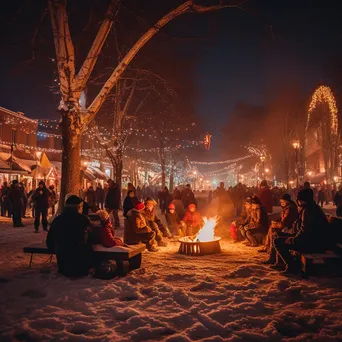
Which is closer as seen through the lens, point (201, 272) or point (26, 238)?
point (201, 272)

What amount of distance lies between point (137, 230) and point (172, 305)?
428 centimetres

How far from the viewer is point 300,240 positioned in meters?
6.50

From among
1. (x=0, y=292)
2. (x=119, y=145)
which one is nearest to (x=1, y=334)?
(x=0, y=292)

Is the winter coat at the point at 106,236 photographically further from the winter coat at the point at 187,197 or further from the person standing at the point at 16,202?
the winter coat at the point at 187,197

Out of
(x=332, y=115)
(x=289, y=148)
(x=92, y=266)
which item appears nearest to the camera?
(x=92, y=266)

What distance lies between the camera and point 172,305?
496cm

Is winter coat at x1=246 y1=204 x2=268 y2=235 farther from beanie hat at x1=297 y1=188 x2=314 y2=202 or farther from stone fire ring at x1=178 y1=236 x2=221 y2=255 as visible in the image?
beanie hat at x1=297 y1=188 x2=314 y2=202

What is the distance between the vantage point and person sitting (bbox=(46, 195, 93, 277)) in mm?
6027

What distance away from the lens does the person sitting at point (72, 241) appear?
6027 millimetres

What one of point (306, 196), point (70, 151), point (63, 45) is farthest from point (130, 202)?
point (306, 196)

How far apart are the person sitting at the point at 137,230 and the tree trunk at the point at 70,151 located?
2.27m

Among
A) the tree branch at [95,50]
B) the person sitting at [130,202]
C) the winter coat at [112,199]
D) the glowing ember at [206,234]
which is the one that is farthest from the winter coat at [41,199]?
the glowing ember at [206,234]

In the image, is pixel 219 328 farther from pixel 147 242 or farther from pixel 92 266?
pixel 147 242

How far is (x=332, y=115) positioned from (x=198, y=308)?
92.6 ft
